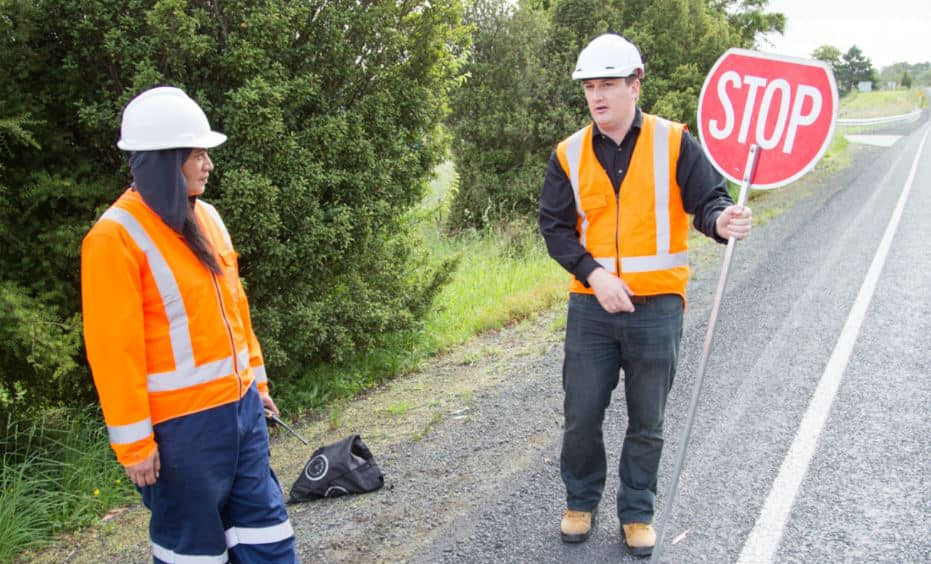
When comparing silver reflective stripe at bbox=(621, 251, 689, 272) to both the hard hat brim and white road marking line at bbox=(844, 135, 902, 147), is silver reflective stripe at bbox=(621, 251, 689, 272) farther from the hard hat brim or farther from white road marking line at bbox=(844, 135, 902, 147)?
white road marking line at bbox=(844, 135, 902, 147)

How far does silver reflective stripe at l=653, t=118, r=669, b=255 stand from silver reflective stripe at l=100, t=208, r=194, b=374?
2.00 m

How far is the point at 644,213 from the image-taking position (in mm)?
3430

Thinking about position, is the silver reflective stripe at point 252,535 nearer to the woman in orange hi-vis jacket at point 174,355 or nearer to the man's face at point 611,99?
the woman in orange hi-vis jacket at point 174,355

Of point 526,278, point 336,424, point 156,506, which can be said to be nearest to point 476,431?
point 336,424

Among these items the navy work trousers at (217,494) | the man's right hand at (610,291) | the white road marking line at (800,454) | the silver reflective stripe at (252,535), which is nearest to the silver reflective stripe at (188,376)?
the navy work trousers at (217,494)

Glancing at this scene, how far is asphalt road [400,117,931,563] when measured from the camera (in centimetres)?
362

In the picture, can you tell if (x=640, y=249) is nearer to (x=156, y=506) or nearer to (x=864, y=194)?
(x=156, y=506)

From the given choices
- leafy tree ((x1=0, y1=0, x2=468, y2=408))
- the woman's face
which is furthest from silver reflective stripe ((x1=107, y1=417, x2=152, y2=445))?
leafy tree ((x1=0, y1=0, x2=468, y2=408))

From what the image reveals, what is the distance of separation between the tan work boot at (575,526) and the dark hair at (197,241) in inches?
80.5

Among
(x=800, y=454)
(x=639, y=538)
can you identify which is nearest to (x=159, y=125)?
(x=639, y=538)

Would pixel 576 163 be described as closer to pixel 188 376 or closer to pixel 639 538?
pixel 639 538

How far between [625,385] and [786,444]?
155 cm

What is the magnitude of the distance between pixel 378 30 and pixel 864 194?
12.6 meters

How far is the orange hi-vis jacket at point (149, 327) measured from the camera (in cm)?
257
